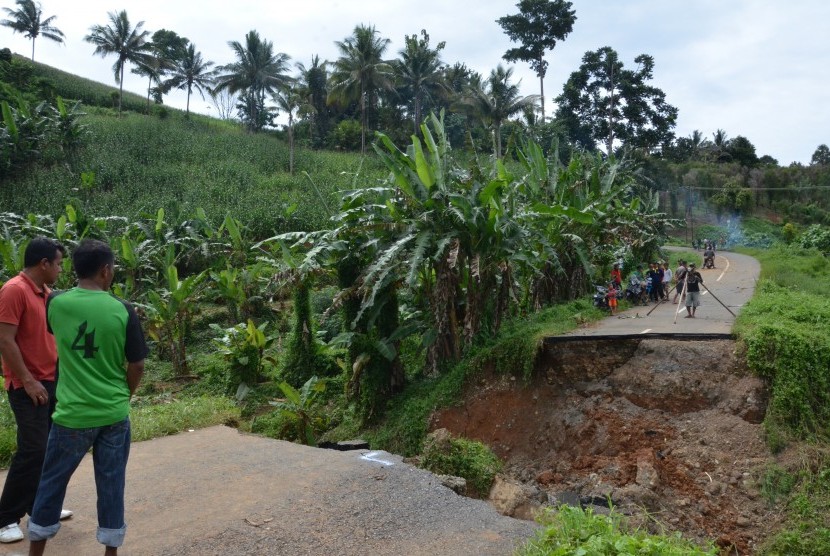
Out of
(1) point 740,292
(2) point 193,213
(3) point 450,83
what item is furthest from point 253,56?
(1) point 740,292

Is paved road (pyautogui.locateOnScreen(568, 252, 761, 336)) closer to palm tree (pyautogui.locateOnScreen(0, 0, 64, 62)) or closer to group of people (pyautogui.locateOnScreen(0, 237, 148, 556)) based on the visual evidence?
group of people (pyautogui.locateOnScreen(0, 237, 148, 556))

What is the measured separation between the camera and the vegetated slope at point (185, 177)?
2420 cm

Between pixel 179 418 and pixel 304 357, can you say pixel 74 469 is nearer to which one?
pixel 179 418

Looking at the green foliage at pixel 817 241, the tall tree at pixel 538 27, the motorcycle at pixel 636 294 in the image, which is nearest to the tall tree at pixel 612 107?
the tall tree at pixel 538 27

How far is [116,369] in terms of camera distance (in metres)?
3.17

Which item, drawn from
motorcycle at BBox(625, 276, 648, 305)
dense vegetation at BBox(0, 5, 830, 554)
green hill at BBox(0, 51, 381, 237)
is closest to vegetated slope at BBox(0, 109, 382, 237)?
green hill at BBox(0, 51, 381, 237)

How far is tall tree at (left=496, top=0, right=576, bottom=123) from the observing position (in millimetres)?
43844

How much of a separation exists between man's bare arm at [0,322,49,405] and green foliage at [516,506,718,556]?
2739mm

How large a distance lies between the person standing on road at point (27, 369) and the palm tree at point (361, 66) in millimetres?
37170

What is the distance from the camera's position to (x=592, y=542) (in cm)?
317

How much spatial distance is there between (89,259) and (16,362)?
862 millimetres

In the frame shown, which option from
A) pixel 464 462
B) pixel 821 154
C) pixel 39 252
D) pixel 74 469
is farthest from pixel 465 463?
pixel 821 154

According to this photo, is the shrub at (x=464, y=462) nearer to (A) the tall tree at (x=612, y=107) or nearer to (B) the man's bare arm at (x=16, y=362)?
(B) the man's bare arm at (x=16, y=362)

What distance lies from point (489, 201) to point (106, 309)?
5.96m
